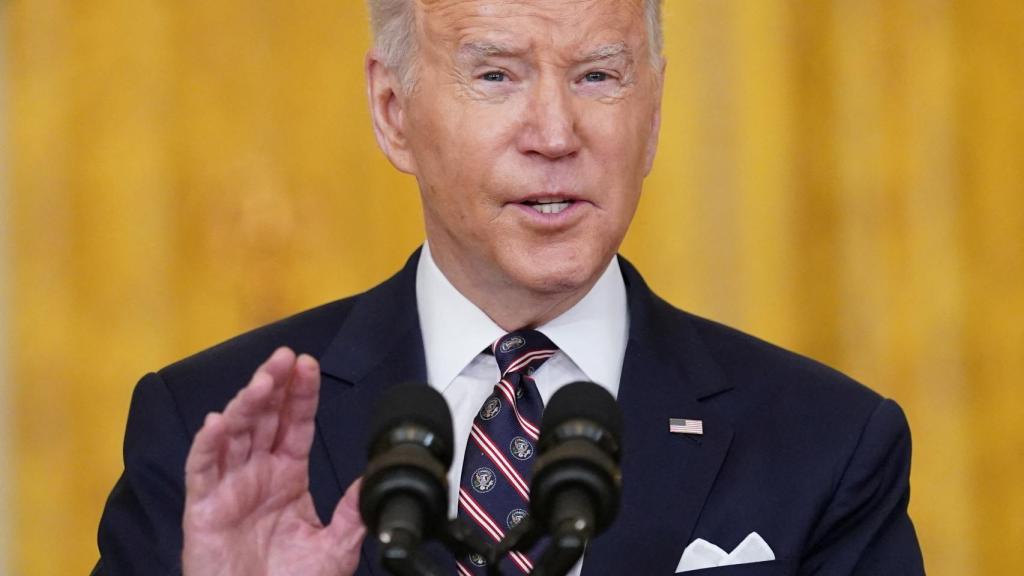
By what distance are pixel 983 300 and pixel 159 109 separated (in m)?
1.79

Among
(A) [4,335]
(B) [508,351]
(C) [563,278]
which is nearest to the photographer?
(C) [563,278]

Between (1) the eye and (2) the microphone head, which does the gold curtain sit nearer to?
(1) the eye

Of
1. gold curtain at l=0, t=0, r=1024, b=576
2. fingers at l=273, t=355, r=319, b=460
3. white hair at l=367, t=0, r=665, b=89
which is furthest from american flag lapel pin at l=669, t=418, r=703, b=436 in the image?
gold curtain at l=0, t=0, r=1024, b=576

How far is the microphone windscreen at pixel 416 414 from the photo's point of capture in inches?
60.4

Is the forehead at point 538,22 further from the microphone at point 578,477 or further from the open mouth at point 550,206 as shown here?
the microphone at point 578,477

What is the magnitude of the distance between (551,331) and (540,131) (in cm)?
32

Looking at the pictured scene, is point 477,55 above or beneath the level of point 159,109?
above

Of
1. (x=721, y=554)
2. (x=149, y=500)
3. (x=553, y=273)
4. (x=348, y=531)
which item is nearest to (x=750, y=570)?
(x=721, y=554)

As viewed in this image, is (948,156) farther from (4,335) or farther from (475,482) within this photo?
(4,335)

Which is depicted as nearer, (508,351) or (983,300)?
(508,351)

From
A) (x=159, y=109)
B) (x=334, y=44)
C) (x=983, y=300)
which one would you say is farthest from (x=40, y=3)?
(x=983, y=300)

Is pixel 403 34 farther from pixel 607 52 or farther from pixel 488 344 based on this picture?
pixel 488 344

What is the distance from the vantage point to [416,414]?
5.07 ft

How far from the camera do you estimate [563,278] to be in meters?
2.18
